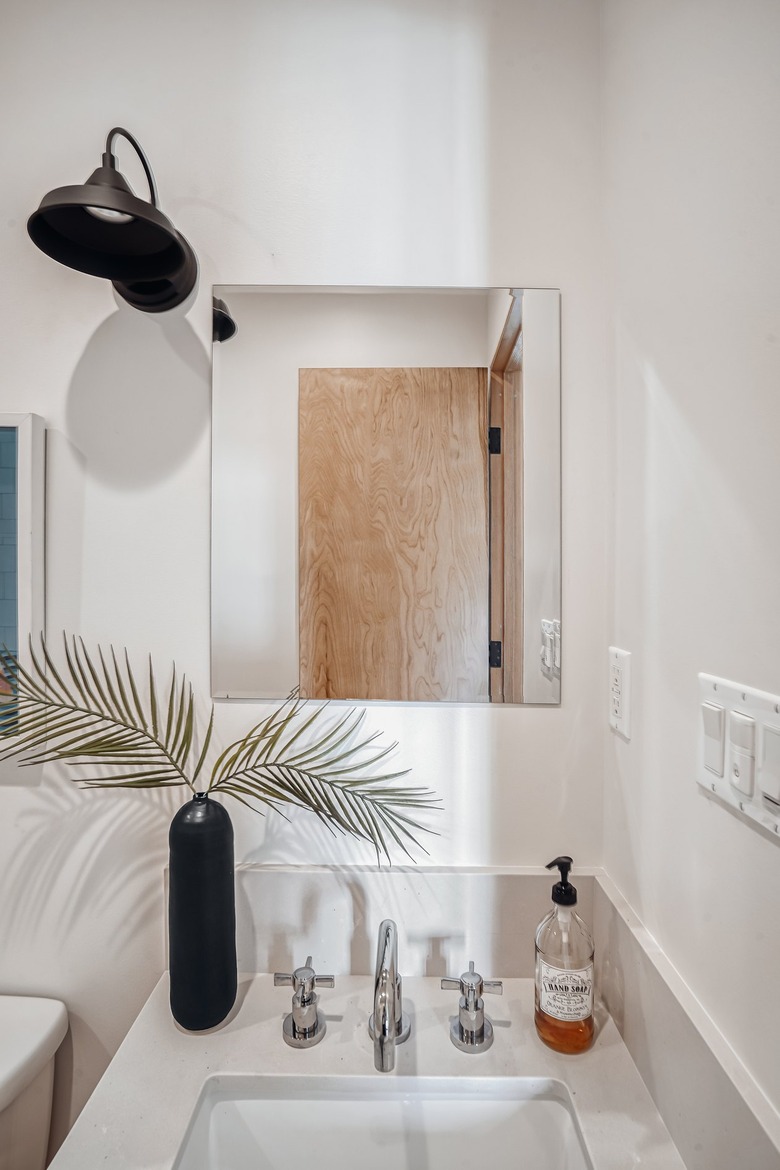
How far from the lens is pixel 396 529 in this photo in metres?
0.97

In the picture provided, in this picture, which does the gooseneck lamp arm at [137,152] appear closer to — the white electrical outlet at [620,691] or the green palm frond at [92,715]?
the green palm frond at [92,715]

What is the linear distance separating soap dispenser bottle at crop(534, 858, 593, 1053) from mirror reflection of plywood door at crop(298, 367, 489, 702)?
0.30 m

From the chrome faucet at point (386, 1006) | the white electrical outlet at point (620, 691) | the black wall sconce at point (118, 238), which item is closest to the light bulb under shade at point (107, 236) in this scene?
the black wall sconce at point (118, 238)

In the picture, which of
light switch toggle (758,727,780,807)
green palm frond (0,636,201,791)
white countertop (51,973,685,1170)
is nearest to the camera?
light switch toggle (758,727,780,807)

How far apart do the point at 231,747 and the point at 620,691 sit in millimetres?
573

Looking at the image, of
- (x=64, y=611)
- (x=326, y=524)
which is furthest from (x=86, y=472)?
(x=326, y=524)

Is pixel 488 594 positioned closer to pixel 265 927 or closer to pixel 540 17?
pixel 265 927

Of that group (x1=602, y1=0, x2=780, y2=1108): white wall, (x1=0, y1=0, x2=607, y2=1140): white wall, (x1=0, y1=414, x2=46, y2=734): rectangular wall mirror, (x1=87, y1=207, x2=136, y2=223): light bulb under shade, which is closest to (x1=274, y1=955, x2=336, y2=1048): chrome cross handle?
(x1=0, y1=0, x2=607, y2=1140): white wall

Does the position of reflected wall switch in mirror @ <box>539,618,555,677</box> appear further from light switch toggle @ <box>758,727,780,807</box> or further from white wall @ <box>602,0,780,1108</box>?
light switch toggle @ <box>758,727,780,807</box>

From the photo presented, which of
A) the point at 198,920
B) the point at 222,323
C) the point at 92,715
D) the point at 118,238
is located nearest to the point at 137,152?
the point at 118,238

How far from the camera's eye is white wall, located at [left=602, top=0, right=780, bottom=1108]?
0.56m

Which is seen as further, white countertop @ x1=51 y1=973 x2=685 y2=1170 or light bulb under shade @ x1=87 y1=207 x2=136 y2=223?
light bulb under shade @ x1=87 y1=207 x2=136 y2=223

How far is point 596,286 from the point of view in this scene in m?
0.98

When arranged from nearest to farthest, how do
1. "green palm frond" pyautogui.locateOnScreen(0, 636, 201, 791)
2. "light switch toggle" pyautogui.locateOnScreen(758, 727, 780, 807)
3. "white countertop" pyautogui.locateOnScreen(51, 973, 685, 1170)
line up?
"light switch toggle" pyautogui.locateOnScreen(758, 727, 780, 807)
"white countertop" pyautogui.locateOnScreen(51, 973, 685, 1170)
"green palm frond" pyautogui.locateOnScreen(0, 636, 201, 791)
